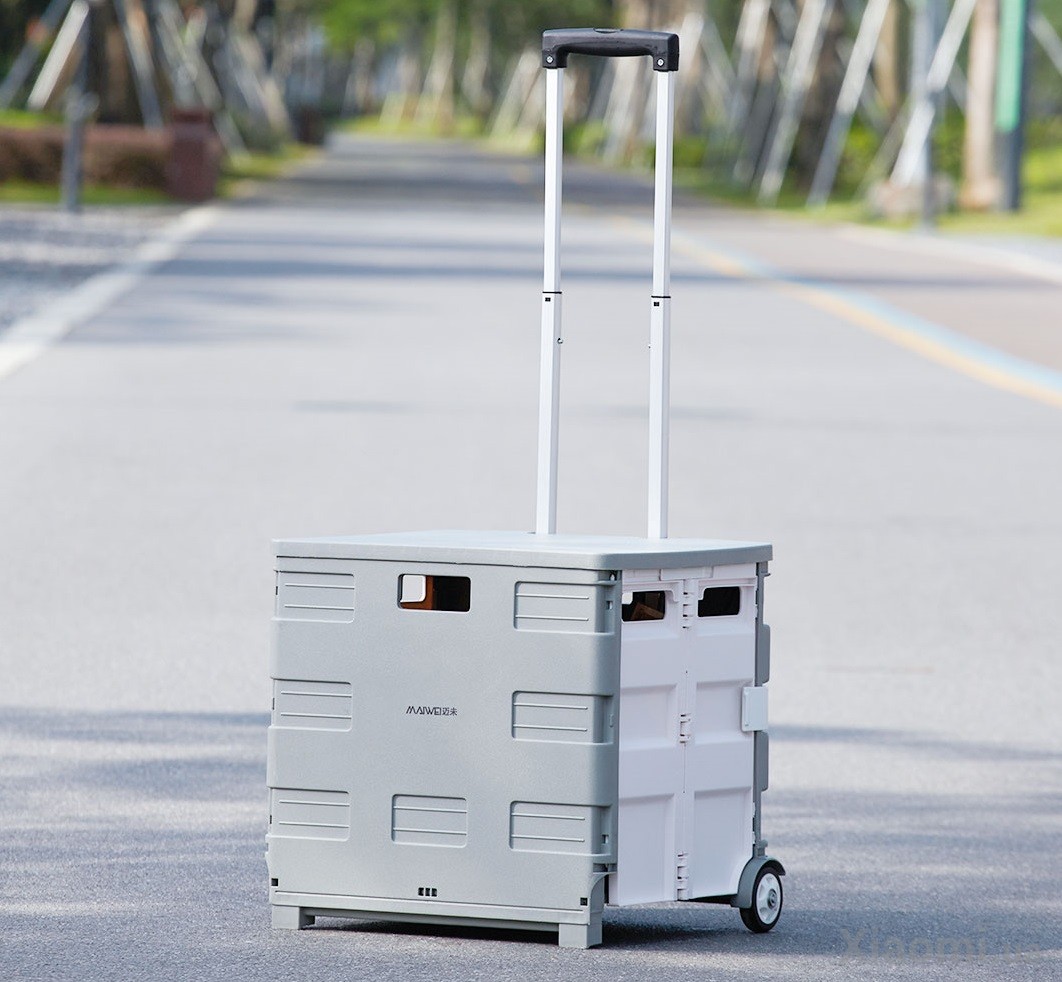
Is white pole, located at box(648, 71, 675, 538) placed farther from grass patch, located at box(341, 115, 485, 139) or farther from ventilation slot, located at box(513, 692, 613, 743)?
grass patch, located at box(341, 115, 485, 139)

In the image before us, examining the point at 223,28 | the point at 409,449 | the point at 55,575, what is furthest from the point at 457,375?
the point at 223,28

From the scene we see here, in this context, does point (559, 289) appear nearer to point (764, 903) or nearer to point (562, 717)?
point (562, 717)

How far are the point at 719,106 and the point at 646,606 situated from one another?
63020mm

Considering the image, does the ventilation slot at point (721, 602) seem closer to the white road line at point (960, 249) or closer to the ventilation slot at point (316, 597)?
the ventilation slot at point (316, 597)

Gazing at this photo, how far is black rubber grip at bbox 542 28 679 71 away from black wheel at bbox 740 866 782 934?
1.60 m

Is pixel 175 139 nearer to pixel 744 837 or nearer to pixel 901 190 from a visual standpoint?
pixel 901 190

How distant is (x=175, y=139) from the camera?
1537 inches

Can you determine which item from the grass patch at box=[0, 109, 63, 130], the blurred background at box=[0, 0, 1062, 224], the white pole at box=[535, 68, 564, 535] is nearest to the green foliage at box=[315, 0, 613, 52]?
the blurred background at box=[0, 0, 1062, 224]

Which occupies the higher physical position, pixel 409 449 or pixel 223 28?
pixel 223 28

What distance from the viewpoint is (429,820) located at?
14.7 ft

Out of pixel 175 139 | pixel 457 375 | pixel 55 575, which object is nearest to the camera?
pixel 55 575

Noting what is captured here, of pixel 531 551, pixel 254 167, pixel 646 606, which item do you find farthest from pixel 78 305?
pixel 254 167

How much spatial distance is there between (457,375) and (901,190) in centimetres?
2625

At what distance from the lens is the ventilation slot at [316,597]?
4492 millimetres
